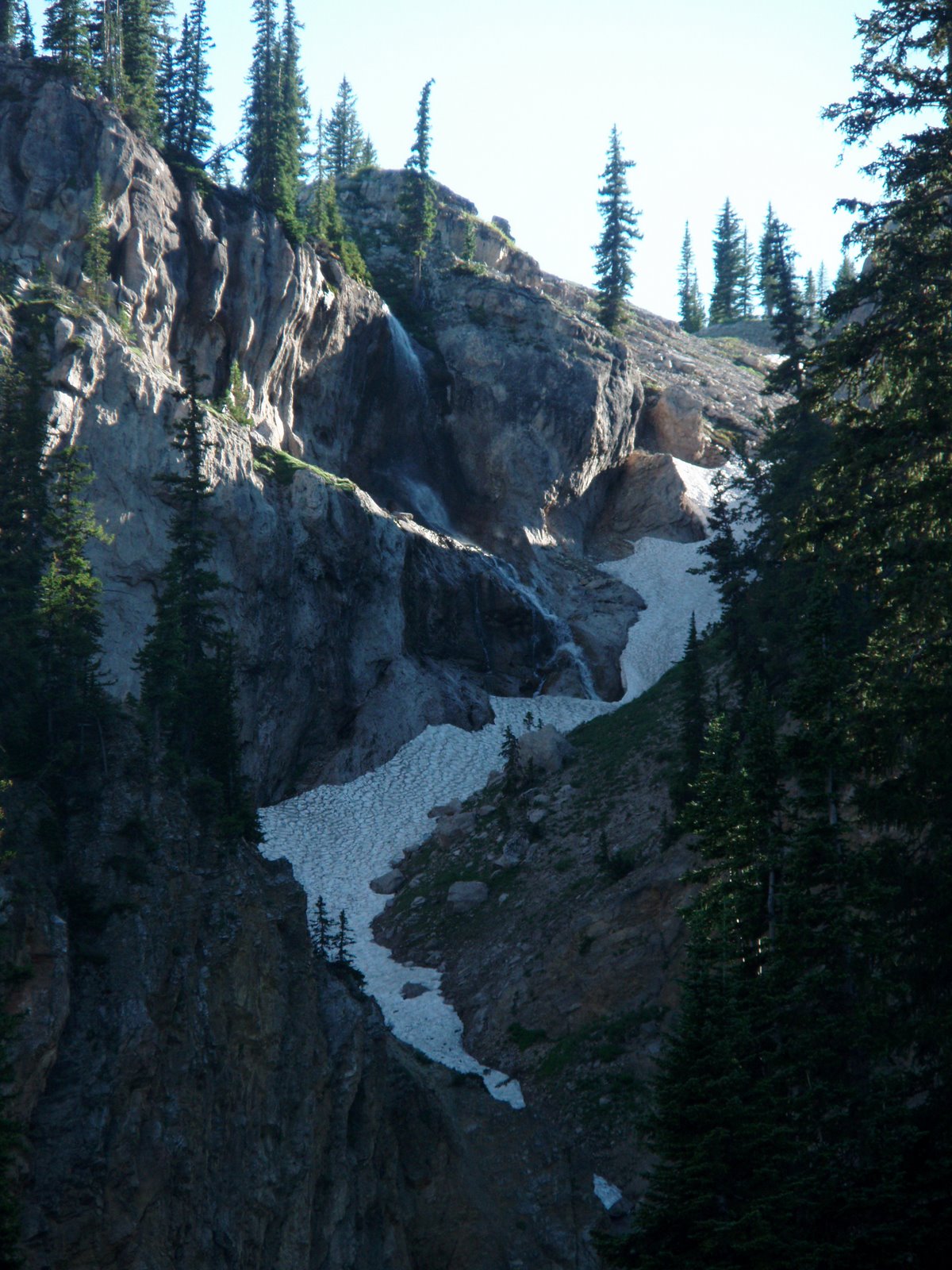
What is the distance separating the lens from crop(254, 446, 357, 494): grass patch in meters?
47.6

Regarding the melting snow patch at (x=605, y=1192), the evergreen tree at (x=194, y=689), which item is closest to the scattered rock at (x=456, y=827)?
the evergreen tree at (x=194, y=689)

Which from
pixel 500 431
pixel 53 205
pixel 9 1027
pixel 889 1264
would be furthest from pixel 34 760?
pixel 500 431

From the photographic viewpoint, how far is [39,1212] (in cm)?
1402

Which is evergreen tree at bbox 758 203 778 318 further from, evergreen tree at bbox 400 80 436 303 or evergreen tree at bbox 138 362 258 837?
evergreen tree at bbox 138 362 258 837

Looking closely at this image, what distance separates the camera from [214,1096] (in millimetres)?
17625

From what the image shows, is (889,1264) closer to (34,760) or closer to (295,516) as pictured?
(34,760)

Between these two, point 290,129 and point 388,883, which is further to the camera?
point 290,129

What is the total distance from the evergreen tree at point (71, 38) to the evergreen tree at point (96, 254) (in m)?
8.89

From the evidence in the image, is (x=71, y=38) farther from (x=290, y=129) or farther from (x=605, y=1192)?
(x=605, y=1192)

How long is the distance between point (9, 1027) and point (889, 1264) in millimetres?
11598

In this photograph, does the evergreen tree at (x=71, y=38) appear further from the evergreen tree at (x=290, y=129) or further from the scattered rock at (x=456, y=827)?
the scattered rock at (x=456, y=827)

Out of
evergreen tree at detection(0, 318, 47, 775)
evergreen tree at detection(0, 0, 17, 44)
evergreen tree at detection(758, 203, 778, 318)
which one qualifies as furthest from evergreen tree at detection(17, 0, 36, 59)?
evergreen tree at detection(758, 203, 778, 318)

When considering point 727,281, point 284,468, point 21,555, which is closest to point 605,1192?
point 21,555

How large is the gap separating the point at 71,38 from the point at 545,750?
40.3 m
